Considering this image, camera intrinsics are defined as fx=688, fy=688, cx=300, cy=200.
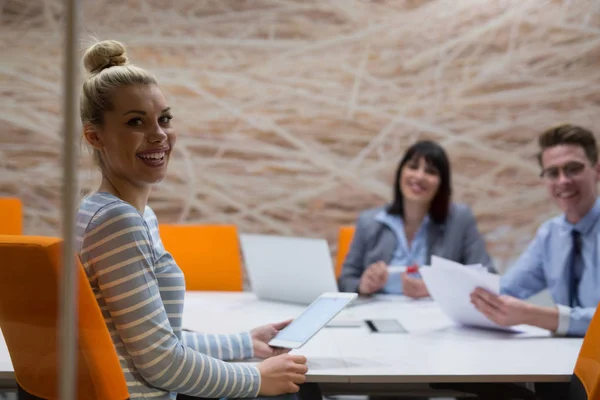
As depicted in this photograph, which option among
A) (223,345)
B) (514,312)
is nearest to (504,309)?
(514,312)

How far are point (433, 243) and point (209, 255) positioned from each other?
3.52 feet

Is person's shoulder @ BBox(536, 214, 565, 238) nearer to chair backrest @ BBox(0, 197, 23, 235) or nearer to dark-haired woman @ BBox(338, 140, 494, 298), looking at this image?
dark-haired woman @ BBox(338, 140, 494, 298)

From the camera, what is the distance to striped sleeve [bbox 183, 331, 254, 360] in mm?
1802

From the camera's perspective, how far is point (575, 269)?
2.52 m

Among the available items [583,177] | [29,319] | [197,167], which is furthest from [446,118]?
[29,319]

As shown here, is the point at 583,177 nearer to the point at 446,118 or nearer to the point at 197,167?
the point at 446,118

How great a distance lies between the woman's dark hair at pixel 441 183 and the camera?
3375 millimetres

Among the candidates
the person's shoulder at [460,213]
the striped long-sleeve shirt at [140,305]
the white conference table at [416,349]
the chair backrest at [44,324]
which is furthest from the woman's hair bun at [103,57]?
the person's shoulder at [460,213]

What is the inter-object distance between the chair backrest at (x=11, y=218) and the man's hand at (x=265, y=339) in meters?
0.73

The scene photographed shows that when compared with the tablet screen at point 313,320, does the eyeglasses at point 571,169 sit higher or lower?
higher

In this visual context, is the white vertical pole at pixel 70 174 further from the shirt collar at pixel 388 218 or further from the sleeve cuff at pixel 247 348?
the shirt collar at pixel 388 218

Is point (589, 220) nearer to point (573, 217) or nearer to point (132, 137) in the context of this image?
point (573, 217)

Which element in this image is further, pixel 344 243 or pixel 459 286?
pixel 344 243

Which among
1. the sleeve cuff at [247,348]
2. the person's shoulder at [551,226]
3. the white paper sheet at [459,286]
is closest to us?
the sleeve cuff at [247,348]
